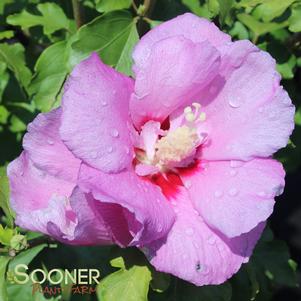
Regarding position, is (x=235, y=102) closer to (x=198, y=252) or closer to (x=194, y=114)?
(x=194, y=114)

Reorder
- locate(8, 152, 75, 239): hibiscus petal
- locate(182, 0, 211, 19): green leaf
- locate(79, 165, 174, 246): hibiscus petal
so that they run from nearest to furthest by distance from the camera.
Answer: locate(79, 165, 174, 246): hibiscus petal < locate(8, 152, 75, 239): hibiscus petal < locate(182, 0, 211, 19): green leaf

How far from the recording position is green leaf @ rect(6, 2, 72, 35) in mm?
1528

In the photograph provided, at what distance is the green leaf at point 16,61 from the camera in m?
1.51

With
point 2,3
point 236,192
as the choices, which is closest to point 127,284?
point 236,192

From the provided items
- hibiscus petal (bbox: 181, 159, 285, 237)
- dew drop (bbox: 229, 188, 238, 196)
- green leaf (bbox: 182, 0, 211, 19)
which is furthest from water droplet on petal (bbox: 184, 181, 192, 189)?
green leaf (bbox: 182, 0, 211, 19)

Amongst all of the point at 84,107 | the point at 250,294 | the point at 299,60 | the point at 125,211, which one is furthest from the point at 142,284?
the point at 299,60

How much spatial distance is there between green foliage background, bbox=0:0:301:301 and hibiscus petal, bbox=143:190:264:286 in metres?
0.13

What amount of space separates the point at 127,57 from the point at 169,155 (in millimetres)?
315

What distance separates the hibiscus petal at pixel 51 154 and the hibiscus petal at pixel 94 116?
8 cm

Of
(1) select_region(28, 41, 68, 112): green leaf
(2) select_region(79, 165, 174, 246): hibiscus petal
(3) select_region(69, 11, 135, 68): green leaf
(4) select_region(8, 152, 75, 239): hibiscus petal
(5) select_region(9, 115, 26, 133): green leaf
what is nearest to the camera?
(2) select_region(79, 165, 174, 246): hibiscus petal

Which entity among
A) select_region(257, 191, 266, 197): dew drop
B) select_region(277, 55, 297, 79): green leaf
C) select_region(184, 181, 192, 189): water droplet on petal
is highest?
select_region(257, 191, 266, 197): dew drop

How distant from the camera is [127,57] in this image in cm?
138

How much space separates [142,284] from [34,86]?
0.58 metres

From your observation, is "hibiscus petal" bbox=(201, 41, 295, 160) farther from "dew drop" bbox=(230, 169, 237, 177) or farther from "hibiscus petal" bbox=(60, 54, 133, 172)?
"hibiscus petal" bbox=(60, 54, 133, 172)
